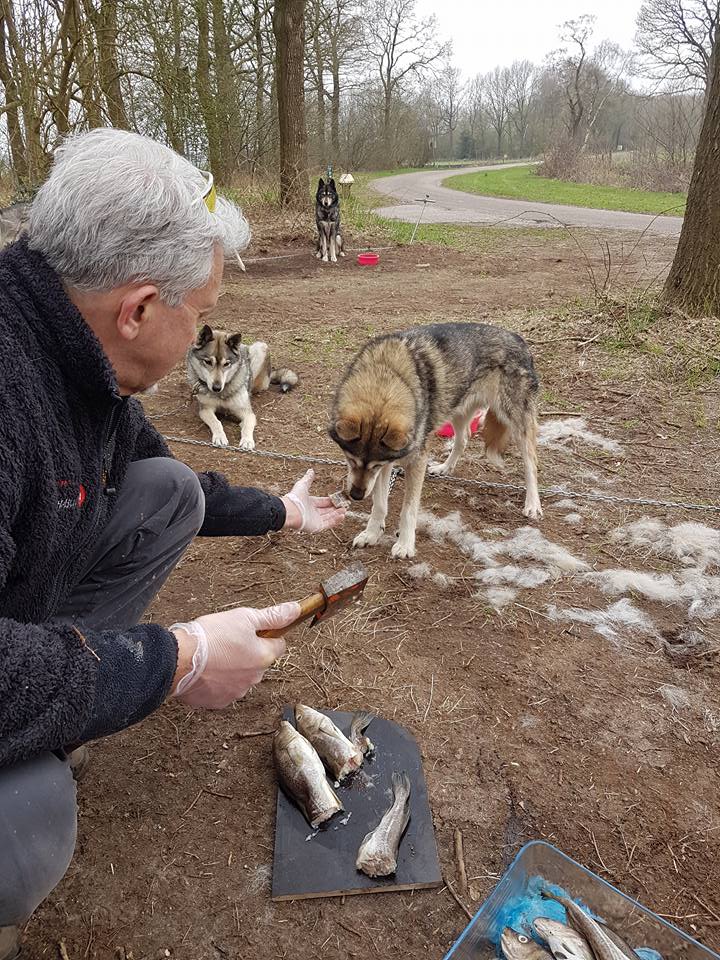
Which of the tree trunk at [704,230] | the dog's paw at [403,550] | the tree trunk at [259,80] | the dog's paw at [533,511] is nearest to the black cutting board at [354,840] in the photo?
the dog's paw at [403,550]

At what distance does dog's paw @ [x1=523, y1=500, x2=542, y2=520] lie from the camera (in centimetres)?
405

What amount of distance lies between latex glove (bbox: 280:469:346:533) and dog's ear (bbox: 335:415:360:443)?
0.44 meters

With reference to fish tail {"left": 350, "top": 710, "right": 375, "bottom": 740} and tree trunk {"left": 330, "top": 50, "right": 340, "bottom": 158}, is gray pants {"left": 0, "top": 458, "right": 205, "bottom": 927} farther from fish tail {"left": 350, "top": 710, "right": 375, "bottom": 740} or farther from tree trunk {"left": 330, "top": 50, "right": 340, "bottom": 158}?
tree trunk {"left": 330, "top": 50, "right": 340, "bottom": 158}

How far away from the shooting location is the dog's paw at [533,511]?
4051 millimetres

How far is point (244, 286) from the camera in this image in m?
10.4

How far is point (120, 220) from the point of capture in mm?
1499

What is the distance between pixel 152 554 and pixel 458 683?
1453 millimetres

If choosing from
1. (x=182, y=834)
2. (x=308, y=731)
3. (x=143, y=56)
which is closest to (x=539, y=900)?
(x=308, y=731)

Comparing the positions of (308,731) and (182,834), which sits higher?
(308,731)

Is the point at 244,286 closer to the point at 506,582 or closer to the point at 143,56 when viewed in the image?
the point at 143,56

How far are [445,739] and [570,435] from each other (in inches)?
136

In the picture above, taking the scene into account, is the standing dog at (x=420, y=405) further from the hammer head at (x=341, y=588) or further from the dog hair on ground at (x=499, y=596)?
the hammer head at (x=341, y=588)

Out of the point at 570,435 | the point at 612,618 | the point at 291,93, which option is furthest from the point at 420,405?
the point at 291,93

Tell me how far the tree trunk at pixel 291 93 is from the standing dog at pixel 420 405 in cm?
1179
